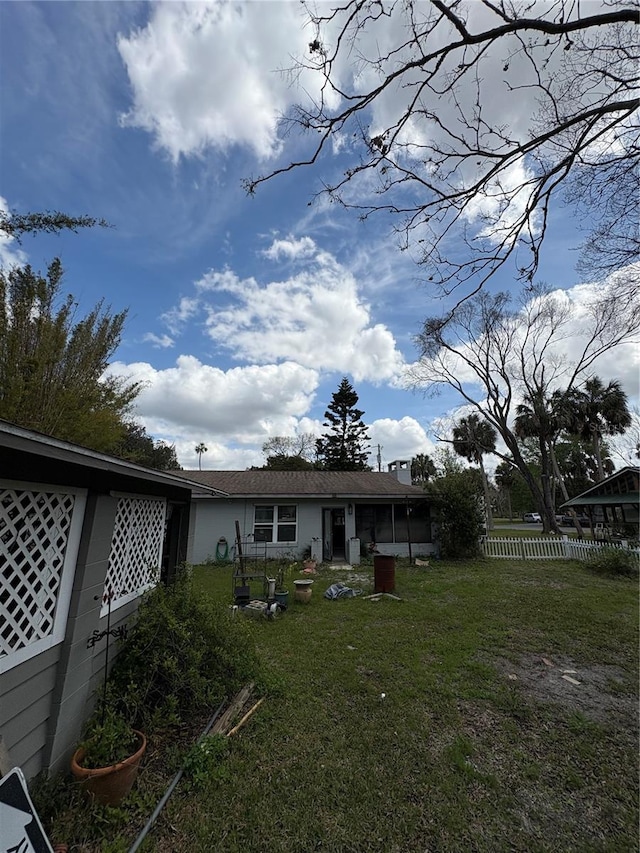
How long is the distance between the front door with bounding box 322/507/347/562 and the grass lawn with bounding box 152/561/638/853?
7.12 metres

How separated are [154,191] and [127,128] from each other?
1.30 m

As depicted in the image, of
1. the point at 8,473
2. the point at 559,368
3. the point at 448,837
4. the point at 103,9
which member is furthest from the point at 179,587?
the point at 559,368

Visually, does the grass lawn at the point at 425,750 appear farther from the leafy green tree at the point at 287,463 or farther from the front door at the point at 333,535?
the leafy green tree at the point at 287,463

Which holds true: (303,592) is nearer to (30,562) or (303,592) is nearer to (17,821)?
(30,562)

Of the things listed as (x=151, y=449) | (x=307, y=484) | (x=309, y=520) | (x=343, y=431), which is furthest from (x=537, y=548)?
(x=151, y=449)

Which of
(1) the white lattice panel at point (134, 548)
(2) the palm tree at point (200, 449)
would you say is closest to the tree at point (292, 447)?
(2) the palm tree at point (200, 449)

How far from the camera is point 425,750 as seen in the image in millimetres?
3105

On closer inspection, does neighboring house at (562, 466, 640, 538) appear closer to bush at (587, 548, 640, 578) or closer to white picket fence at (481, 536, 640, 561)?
white picket fence at (481, 536, 640, 561)

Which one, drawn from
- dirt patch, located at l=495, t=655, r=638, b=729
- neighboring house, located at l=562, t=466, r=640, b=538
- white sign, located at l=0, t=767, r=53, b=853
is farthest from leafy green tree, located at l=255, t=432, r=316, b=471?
white sign, located at l=0, t=767, r=53, b=853

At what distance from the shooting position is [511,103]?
3025mm

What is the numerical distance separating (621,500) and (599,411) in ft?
43.3

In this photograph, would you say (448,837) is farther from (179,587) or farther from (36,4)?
(36,4)

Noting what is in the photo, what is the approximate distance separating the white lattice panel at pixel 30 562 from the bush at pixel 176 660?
107 centimetres

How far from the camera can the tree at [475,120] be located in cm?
254
